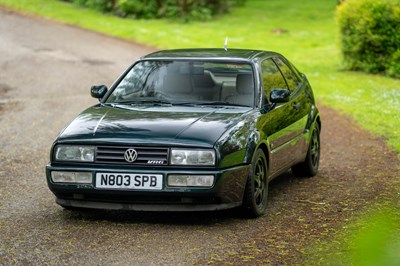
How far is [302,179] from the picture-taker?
9.14m

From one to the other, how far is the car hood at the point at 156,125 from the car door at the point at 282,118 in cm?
39

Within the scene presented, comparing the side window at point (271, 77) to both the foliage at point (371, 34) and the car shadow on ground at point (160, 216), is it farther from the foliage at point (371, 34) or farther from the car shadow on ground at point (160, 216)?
the foliage at point (371, 34)

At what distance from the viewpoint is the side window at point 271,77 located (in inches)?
304

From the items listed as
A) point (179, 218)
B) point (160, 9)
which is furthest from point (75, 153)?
point (160, 9)

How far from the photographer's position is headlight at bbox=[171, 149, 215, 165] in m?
6.04

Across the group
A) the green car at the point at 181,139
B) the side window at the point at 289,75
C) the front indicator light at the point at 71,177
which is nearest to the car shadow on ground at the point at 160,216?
the green car at the point at 181,139

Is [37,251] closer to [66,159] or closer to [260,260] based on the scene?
[66,159]

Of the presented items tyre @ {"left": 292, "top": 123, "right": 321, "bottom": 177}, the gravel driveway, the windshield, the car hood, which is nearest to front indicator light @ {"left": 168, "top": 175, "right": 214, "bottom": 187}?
the car hood

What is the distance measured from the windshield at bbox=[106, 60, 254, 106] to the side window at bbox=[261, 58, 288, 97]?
0.23 metres

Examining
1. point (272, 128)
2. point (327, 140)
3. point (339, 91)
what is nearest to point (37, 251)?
point (272, 128)

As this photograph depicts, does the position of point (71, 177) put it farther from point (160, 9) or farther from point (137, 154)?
point (160, 9)

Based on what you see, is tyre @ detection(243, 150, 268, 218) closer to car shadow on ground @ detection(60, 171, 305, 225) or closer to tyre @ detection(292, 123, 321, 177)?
car shadow on ground @ detection(60, 171, 305, 225)

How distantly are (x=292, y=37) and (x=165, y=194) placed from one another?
21.6 m

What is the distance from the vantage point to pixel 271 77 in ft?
26.2
